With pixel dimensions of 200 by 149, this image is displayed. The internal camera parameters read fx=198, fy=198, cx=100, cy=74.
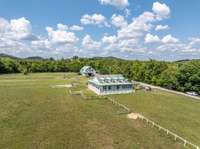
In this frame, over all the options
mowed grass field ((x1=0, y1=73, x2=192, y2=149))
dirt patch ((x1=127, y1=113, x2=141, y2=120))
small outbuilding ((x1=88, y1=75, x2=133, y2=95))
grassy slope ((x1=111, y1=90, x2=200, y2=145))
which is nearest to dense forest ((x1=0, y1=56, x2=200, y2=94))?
grassy slope ((x1=111, y1=90, x2=200, y2=145))

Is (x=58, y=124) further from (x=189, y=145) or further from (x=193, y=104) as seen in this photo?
(x=193, y=104)

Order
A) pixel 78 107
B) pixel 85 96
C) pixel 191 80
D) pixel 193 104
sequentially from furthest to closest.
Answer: pixel 191 80 → pixel 85 96 → pixel 193 104 → pixel 78 107

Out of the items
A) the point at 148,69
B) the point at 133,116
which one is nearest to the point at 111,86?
the point at 133,116

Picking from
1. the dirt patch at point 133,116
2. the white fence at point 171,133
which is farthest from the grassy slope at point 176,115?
the dirt patch at point 133,116

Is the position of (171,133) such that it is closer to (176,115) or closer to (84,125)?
(176,115)

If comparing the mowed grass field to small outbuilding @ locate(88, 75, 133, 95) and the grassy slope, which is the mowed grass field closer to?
the grassy slope

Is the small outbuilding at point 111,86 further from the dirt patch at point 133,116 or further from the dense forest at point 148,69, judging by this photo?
the dirt patch at point 133,116

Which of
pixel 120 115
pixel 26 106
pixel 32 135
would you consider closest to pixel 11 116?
pixel 26 106
